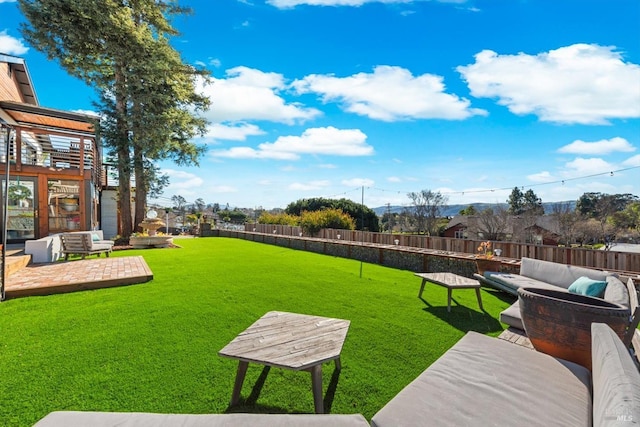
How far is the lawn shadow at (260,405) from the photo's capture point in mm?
2215

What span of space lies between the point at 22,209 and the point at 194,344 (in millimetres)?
10768

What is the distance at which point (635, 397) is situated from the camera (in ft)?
3.50

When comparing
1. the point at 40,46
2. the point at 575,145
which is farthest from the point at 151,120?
the point at 575,145

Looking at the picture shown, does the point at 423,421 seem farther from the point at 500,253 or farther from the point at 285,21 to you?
the point at 285,21

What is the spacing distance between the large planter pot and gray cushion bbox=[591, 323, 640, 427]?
828mm

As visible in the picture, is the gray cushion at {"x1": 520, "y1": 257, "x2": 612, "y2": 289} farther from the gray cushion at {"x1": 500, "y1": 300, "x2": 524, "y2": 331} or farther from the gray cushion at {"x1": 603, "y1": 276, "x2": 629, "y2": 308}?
the gray cushion at {"x1": 500, "y1": 300, "x2": 524, "y2": 331}

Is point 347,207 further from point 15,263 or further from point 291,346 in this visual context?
point 291,346

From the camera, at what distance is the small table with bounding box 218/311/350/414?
2.07 m

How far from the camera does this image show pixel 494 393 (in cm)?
172

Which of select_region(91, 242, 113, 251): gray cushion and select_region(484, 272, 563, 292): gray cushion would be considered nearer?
select_region(484, 272, 563, 292): gray cushion

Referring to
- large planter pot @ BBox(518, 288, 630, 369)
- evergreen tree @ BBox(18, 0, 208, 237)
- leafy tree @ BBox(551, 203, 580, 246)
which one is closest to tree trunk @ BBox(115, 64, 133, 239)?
evergreen tree @ BBox(18, 0, 208, 237)

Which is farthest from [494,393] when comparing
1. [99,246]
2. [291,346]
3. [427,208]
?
[427,208]

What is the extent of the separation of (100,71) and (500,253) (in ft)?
52.7

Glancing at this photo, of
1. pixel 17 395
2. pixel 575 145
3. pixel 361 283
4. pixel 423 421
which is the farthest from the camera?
pixel 575 145
